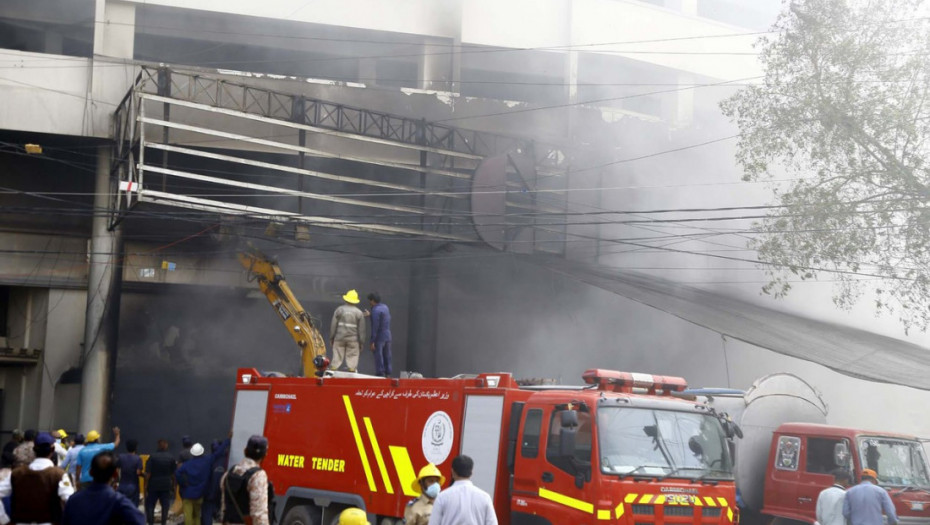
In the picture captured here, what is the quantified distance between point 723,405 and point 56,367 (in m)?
15.5

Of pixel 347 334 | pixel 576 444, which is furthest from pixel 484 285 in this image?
pixel 576 444

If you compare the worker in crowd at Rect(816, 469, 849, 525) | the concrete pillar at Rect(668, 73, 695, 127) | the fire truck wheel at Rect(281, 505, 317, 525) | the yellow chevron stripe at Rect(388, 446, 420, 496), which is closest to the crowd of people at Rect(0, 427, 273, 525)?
the yellow chevron stripe at Rect(388, 446, 420, 496)

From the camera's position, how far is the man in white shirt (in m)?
5.90

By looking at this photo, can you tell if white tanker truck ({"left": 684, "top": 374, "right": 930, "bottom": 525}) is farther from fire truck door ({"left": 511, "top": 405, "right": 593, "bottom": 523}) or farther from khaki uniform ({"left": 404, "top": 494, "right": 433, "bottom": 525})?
khaki uniform ({"left": 404, "top": 494, "right": 433, "bottom": 525})

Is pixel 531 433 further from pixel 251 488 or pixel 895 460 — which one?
pixel 895 460

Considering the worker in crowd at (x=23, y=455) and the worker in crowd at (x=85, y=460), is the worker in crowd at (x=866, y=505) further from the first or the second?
the worker in crowd at (x=85, y=460)

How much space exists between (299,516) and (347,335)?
3.08 meters

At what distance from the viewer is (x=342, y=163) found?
22.2 m

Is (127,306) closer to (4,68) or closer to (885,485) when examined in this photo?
(4,68)

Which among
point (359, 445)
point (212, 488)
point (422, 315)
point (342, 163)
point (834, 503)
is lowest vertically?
point (212, 488)

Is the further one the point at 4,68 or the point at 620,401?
the point at 4,68

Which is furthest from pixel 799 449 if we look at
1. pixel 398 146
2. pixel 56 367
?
pixel 56 367

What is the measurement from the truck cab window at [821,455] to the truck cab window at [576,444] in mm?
5484

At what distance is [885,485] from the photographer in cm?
1170
